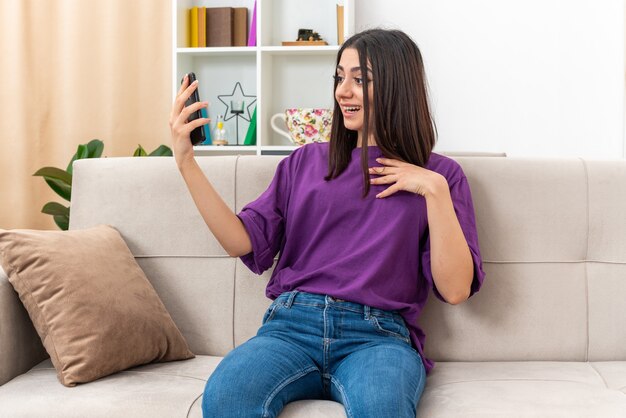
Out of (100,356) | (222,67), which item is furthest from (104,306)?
(222,67)

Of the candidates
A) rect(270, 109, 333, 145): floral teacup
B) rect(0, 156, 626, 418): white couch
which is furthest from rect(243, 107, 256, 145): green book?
rect(0, 156, 626, 418): white couch

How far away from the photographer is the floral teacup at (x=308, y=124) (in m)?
3.35

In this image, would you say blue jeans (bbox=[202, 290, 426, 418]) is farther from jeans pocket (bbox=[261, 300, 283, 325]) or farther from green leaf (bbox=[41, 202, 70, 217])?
green leaf (bbox=[41, 202, 70, 217])

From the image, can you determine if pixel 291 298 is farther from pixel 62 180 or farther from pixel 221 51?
pixel 221 51

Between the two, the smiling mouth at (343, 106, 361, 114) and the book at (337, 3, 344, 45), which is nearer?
the smiling mouth at (343, 106, 361, 114)

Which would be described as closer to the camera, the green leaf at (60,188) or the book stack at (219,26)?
the green leaf at (60,188)

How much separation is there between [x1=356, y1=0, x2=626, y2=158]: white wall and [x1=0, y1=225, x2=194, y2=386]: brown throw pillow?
2159mm

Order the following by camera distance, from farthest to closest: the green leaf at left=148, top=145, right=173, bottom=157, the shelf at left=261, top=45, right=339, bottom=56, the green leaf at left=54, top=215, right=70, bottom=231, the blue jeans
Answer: the shelf at left=261, top=45, right=339, bottom=56 → the green leaf at left=148, top=145, right=173, bottom=157 → the green leaf at left=54, top=215, right=70, bottom=231 → the blue jeans

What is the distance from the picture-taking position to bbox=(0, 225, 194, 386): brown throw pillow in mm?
1597

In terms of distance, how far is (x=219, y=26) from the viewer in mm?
3572

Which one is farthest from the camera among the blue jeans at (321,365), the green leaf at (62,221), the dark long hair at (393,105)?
the green leaf at (62,221)

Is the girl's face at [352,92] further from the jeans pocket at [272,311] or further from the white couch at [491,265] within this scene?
the jeans pocket at [272,311]

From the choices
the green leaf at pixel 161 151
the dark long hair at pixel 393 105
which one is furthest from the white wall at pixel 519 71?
the dark long hair at pixel 393 105

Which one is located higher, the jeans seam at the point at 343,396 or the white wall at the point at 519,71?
the white wall at the point at 519,71
